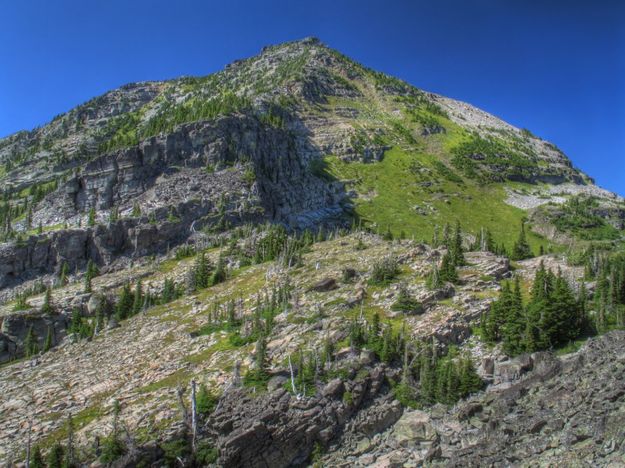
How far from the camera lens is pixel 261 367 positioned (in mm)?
59969

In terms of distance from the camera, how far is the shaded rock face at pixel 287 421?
52094 millimetres

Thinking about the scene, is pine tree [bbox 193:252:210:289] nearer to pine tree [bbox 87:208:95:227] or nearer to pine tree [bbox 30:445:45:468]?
pine tree [bbox 87:208:95:227]

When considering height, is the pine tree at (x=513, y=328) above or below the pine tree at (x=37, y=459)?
above

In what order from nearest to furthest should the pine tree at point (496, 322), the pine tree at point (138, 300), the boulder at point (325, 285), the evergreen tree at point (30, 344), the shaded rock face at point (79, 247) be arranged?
1. the pine tree at point (496, 322)
2. the boulder at point (325, 285)
3. the evergreen tree at point (30, 344)
4. the pine tree at point (138, 300)
5. the shaded rock face at point (79, 247)

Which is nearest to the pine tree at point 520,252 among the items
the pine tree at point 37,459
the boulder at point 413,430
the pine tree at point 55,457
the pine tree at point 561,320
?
the pine tree at point 561,320

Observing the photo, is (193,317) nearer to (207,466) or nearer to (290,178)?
(207,466)

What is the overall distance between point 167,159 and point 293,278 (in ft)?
266

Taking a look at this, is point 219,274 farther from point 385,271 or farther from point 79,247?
point 79,247

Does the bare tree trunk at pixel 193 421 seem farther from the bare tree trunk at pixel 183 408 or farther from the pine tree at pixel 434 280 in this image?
the pine tree at pixel 434 280

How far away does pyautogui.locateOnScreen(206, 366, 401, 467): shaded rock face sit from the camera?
52094mm

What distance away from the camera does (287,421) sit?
Answer: 177 feet

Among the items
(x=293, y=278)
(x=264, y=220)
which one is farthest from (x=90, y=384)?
(x=264, y=220)

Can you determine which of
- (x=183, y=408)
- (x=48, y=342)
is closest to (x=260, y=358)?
(x=183, y=408)

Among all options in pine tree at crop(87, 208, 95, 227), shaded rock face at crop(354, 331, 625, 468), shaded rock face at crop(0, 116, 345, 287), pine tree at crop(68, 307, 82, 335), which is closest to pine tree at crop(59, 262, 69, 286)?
shaded rock face at crop(0, 116, 345, 287)
